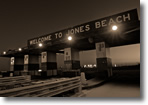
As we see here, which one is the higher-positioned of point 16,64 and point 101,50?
point 101,50

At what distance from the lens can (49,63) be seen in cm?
1584

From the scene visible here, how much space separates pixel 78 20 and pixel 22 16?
273cm

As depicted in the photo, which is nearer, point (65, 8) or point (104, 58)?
point (65, 8)

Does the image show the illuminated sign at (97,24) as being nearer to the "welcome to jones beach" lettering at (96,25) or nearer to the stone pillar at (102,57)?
the "welcome to jones beach" lettering at (96,25)

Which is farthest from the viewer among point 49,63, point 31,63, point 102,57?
point 31,63

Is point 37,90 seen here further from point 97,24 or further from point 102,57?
point 97,24

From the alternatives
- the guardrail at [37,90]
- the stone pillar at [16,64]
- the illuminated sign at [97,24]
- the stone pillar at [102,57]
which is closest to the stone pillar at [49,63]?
the illuminated sign at [97,24]

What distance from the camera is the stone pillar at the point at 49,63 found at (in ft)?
50.5

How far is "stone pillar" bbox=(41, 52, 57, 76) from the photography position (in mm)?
15380

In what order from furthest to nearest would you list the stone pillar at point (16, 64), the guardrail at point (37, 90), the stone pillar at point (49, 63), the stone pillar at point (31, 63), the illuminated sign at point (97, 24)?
1. the stone pillar at point (16, 64)
2. the stone pillar at point (31, 63)
3. the stone pillar at point (49, 63)
4. the illuminated sign at point (97, 24)
5. the guardrail at point (37, 90)

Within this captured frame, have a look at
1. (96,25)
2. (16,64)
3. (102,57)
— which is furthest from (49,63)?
(96,25)

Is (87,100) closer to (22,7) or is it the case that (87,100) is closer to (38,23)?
(38,23)

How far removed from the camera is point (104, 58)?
34.9 ft

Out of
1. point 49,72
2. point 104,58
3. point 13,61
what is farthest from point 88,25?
point 13,61
